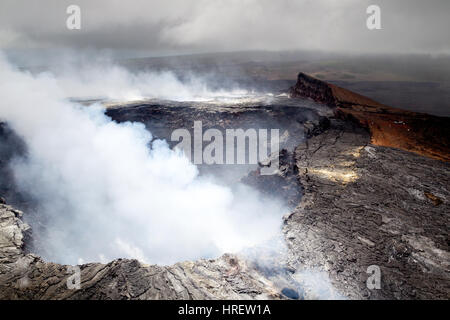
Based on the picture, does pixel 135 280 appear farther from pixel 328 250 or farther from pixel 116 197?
pixel 116 197

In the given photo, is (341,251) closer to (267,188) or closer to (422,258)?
(422,258)

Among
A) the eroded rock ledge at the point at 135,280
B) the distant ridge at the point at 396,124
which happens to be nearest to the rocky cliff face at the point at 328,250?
the eroded rock ledge at the point at 135,280

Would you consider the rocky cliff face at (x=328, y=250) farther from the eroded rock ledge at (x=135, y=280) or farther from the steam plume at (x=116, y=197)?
the steam plume at (x=116, y=197)

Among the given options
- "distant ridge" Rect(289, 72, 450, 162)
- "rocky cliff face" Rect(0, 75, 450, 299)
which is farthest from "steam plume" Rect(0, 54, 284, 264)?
"distant ridge" Rect(289, 72, 450, 162)

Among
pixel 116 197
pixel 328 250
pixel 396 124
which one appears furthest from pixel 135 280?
pixel 396 124

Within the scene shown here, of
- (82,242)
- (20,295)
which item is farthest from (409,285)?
(82,242)

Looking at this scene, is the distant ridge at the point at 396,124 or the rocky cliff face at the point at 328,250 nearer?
the rocky cliff face at the point at 328,250

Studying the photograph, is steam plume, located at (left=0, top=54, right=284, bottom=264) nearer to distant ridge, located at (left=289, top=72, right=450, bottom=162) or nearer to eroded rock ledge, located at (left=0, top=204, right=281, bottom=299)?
eroded rock ledge, located at (left=0, top=204, right=281, bottom=299)
